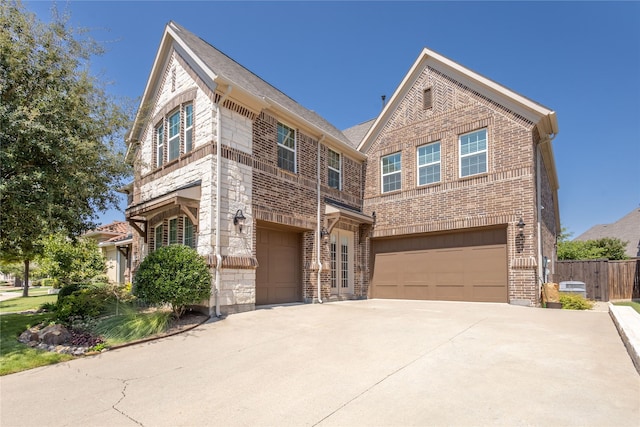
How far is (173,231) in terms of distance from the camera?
1138 centimetres

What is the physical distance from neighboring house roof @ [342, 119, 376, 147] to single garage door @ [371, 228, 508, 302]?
493 centimetres

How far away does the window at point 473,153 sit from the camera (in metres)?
12.6

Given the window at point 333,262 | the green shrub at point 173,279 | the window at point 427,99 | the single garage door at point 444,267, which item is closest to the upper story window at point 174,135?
the green shrub at point 173,279

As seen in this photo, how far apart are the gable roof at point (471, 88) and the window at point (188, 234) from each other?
798 centimetres

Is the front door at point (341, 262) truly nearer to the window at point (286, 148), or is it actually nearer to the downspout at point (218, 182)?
the window at point (286, 148)

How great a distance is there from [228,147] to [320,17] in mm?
5262

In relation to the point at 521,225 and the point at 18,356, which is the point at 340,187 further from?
the point at 18,356

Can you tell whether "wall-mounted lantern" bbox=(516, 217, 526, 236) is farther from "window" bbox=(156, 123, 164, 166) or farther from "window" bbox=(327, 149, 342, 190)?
"window" bbox=(156, 123, 164, 166)

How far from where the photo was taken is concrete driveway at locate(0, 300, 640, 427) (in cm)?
362

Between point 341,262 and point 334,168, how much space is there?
11.9 feet

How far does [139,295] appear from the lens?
811cm

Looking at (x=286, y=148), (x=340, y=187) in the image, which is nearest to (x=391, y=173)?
(x=340, y=187)

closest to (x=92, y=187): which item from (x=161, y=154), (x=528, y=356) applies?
(x=161, y=154)

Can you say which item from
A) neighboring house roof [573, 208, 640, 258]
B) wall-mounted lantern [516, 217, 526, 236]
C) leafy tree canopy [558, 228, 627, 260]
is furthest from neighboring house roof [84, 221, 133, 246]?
neighboring house roof [573, 208, 640, 258]
